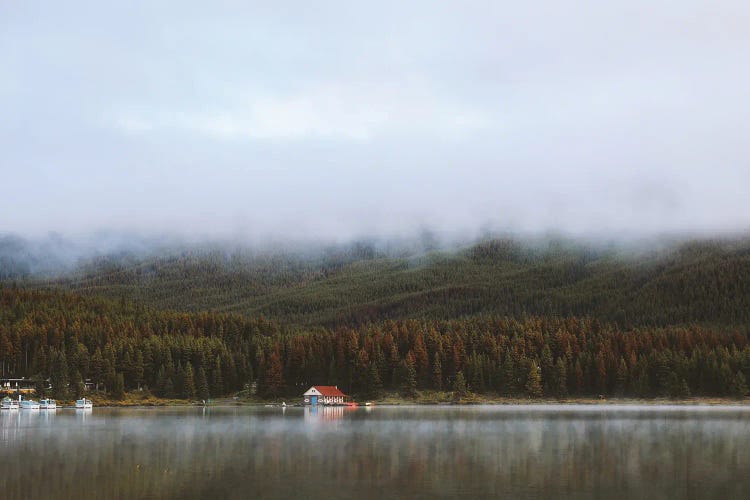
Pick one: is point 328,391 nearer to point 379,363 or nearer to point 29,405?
point 379,363

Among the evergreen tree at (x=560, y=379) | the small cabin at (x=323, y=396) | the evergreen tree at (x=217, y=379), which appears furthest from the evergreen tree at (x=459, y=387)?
the evergreen tree at (x=217, y=379)

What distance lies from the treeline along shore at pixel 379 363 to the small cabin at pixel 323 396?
19.2 feet

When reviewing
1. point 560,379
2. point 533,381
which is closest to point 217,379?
point 533,381

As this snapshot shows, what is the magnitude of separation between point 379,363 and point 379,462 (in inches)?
4314

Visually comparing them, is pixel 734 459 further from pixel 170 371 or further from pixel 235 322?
pixel 235 322

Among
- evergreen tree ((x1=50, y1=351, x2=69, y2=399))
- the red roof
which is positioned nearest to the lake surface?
evergreen tree ((x1=50, y1=351, x2=69, y2=399))

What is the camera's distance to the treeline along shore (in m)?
155

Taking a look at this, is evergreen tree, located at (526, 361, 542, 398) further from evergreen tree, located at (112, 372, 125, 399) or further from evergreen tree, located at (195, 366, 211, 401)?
evergreen tree, located at (112, 372, 125, 399)

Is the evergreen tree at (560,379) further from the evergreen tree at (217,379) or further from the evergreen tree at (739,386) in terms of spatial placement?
the evergreen tree at (217,379)

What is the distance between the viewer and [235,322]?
198 meters

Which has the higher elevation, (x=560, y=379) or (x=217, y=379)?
(x=217, y=379)

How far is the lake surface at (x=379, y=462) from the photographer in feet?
130

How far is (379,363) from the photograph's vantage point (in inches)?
6289

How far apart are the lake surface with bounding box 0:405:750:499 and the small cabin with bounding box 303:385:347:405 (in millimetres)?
75506
